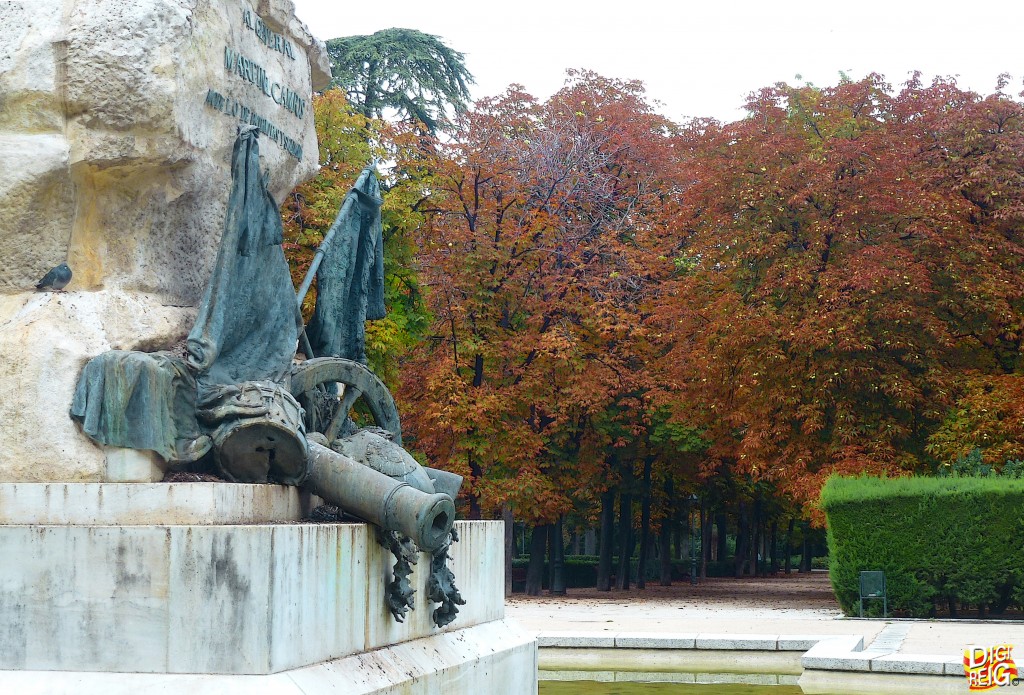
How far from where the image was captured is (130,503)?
6477mm

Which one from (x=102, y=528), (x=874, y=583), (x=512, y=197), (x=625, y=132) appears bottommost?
(x=874, y=583)

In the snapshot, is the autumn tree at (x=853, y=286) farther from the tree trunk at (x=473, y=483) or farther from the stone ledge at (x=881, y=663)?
the stone ledge at (x=881, y=663)

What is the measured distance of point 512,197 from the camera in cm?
3094

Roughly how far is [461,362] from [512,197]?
4.22m

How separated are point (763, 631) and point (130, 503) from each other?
502 inches

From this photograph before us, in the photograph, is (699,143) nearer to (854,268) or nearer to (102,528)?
(854,268)

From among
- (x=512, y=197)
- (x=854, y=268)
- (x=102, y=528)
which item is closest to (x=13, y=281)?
(x=102, y=528)

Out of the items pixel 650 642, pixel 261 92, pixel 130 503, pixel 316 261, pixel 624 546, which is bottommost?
pixel 624 546

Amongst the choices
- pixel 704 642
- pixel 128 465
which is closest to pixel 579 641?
pixel 704 642

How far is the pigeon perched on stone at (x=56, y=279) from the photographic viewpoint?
711cm

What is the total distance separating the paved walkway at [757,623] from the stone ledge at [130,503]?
7568mm

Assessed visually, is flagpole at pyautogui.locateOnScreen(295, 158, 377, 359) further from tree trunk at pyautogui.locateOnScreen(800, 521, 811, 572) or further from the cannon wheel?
tree trunk at pyautogui.locateOnScreen(800, 521, 811, 572)

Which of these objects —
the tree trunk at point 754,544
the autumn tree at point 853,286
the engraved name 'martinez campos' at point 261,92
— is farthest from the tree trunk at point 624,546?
the engraved name 'martinez campos' at point 261,92

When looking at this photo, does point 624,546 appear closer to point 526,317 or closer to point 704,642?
point 526,317
